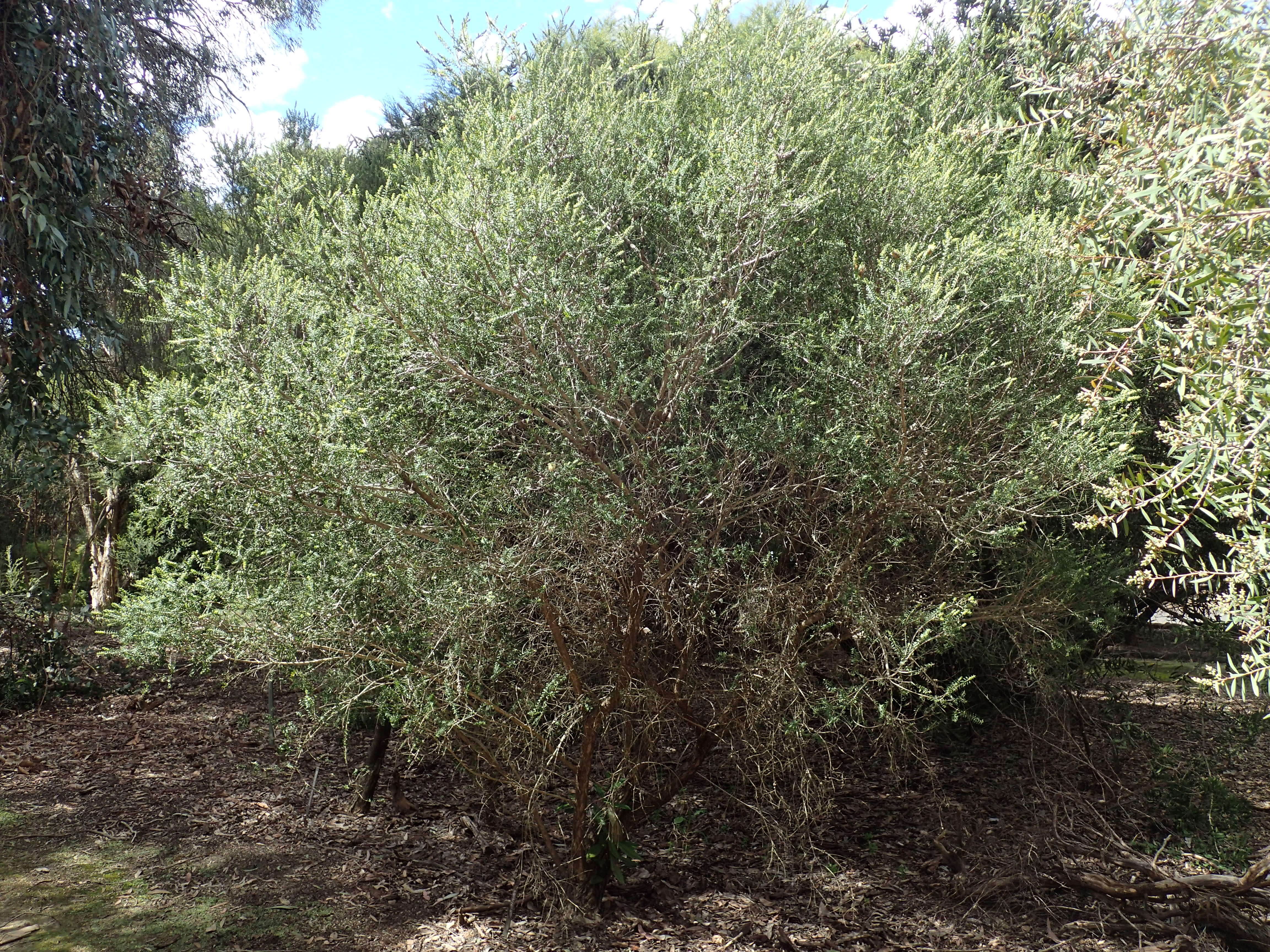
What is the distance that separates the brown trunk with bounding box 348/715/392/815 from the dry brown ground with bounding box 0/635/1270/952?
5.2 inches

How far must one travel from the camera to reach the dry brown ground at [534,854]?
4879mm

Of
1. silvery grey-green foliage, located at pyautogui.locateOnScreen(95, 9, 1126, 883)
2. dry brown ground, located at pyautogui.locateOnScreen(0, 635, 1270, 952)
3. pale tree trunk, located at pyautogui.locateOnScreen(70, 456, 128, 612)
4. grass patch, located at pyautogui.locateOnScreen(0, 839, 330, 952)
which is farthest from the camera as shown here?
pale tree trunk, located at pyautogui.locateOnScreen(70, 456, 128, 612)

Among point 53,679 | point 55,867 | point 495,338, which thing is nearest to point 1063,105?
point 495,338

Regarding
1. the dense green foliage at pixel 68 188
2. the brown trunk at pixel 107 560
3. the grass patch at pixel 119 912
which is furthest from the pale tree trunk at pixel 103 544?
the grass patch at pixel 119 912

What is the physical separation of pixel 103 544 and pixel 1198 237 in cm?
1268

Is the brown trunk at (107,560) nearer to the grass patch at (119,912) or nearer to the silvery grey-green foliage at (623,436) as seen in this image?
the grass patch at (119,912)

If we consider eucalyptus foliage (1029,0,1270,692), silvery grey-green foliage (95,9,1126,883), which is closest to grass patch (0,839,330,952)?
silvery grey-green foliage (95,9,1126,883)

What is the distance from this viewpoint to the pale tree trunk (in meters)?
10.9

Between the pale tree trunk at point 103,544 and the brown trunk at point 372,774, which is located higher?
the pale tree trunk at point 103,544

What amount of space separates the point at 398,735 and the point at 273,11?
20.2ft

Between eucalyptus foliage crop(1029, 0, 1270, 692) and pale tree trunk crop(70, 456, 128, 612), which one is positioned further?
pale tree trunk crop(70, 456, 128, 612)

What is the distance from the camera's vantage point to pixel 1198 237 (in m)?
2.63

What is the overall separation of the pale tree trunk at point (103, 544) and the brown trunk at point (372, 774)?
6.01 metres

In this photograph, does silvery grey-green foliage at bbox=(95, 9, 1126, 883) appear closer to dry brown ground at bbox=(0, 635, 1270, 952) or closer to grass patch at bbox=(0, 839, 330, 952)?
dry brown ground at bbox=(0, 635, 1270, 952)
